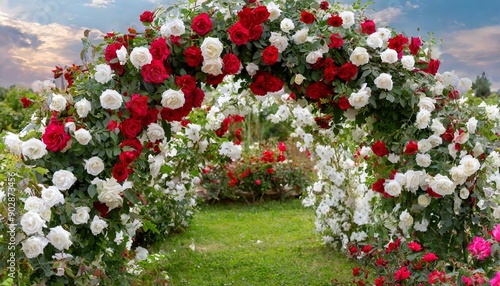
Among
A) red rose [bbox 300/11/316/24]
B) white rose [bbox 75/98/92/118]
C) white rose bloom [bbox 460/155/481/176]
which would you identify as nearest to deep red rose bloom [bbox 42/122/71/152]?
white rose [bbox 75/98/92/118]

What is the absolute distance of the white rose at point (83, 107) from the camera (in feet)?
9.94

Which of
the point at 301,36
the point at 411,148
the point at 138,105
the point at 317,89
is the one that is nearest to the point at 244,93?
the point at 317,89

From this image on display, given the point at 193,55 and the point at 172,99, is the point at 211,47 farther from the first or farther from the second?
the point at 172,99

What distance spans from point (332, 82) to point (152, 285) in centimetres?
192

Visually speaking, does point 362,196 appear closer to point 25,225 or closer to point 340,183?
point 340,183

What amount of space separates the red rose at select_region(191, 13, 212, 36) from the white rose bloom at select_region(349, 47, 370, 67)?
83 centimetres

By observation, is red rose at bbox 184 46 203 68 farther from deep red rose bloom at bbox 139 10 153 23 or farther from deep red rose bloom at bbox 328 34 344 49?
deep red rose bloom at bbox 328 34 344 49

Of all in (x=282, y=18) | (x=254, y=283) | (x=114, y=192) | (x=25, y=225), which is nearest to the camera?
(x=25, y=225)

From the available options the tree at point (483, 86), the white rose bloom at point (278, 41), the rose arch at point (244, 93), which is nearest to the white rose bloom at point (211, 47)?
the rose arch at point (244, 93)

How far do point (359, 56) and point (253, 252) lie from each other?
3679 millimetres

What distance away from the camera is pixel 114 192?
3.01 metres

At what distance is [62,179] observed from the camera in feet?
9.52

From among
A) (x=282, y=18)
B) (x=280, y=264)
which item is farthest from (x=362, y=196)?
(x=282, y=18)

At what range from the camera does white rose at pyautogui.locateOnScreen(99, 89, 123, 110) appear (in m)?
3.01
